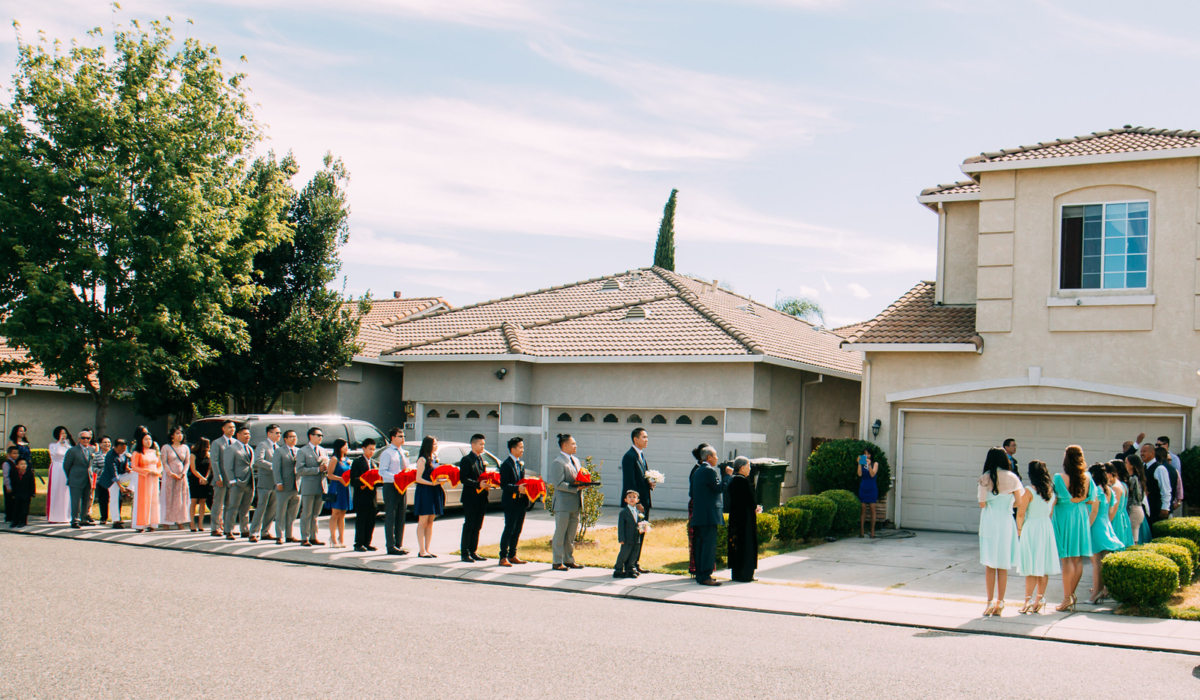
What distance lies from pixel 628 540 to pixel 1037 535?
4.60 metres

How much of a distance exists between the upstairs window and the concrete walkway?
495 cm

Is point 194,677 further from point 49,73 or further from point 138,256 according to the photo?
point 49,73

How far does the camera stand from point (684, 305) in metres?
23.2

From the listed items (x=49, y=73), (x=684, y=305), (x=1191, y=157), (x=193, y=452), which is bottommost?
(x=193, y=452)

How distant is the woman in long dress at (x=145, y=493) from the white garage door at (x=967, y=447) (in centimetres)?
1280

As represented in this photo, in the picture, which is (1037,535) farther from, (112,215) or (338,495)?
(112,215)

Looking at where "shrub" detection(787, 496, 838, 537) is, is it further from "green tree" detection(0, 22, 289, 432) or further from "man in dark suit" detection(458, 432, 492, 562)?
"green tree" detection(0, 22, 289, 432)

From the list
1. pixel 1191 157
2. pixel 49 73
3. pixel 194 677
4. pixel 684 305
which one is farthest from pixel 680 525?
pixel 49 73

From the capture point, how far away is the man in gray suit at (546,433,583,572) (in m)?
12.4

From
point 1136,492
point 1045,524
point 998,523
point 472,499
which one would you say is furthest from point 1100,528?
point 472,499

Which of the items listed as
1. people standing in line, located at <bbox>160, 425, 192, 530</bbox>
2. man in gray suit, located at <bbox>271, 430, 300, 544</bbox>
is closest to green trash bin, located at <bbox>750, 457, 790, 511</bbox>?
man in gray suit, located at <bbox>271, 430, 300, 544</bbox>

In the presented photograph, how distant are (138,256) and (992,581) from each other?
1607cm

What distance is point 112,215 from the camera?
17.9 metres

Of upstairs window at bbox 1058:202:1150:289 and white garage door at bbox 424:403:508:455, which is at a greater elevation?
upstairs window at bbox 1058:202:1150:289
